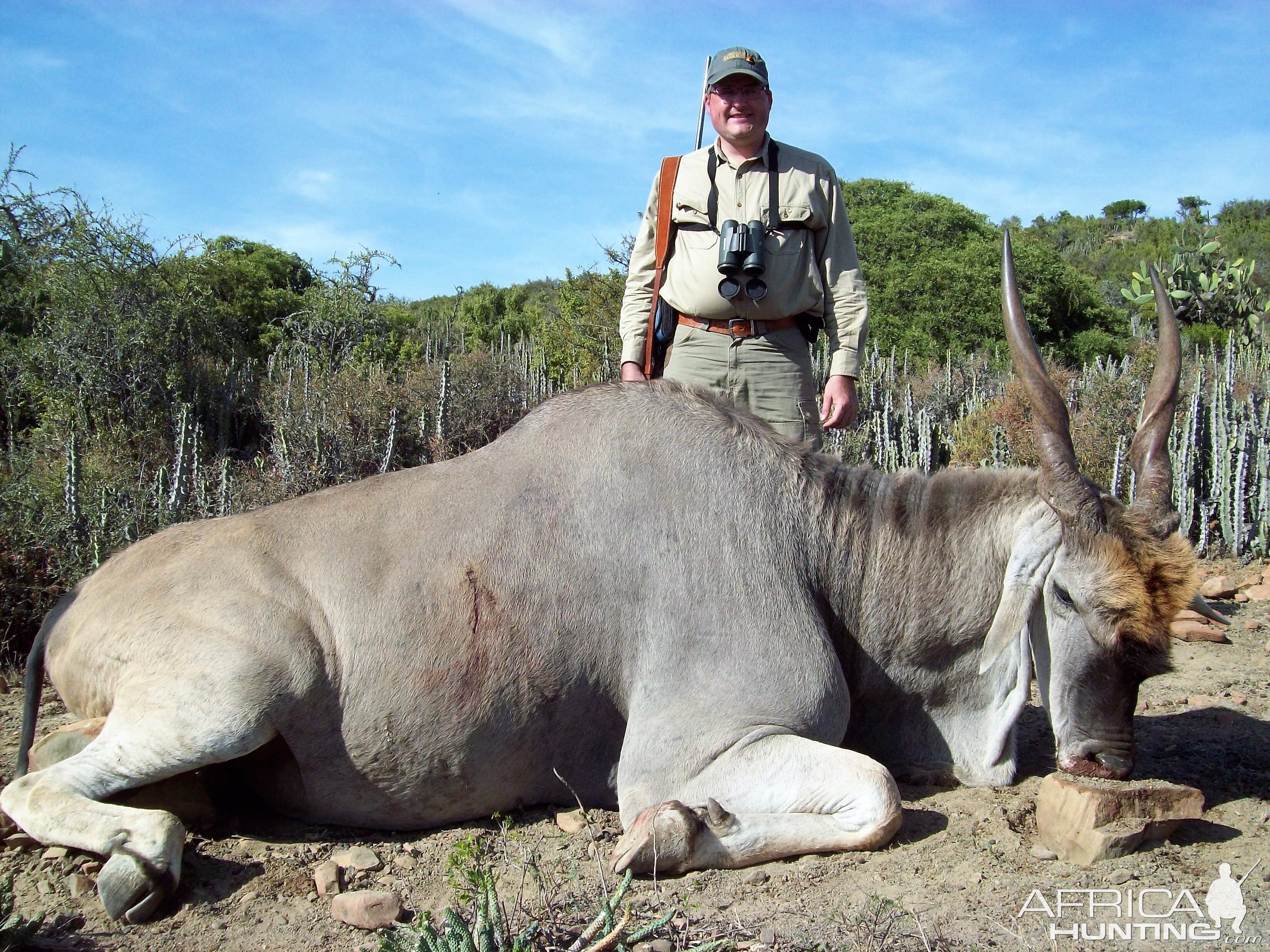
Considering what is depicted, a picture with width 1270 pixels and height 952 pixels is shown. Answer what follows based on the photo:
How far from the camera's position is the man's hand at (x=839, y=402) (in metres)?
5.16

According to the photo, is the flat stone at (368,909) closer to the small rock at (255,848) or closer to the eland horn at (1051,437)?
the small rock at (255,848)

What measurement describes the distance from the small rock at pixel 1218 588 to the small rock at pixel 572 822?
5.32 m

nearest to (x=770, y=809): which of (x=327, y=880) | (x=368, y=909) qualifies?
(x=368, y=909)

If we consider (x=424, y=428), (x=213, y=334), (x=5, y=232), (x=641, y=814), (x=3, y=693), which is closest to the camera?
(x=641, y=814)

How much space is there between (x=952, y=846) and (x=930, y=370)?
41.2 ft

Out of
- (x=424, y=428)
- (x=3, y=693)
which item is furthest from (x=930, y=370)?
(x=3, y=693)

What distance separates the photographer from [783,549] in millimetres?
3805

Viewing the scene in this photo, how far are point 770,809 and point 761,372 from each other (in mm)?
2489

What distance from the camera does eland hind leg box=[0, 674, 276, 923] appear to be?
3.11m

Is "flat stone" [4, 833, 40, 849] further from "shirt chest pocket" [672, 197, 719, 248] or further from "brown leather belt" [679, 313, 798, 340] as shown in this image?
"shirt chest pocket" [672, 197, 719, 248]

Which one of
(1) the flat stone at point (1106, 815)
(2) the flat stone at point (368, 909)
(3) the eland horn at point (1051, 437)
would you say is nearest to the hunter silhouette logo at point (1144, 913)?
(1) the flat stone at point (1106, 815)

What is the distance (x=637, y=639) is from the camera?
3617 mm

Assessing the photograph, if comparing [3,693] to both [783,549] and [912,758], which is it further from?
[912,758]

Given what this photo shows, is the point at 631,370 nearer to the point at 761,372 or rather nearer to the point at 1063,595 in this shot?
the point at 761,372
